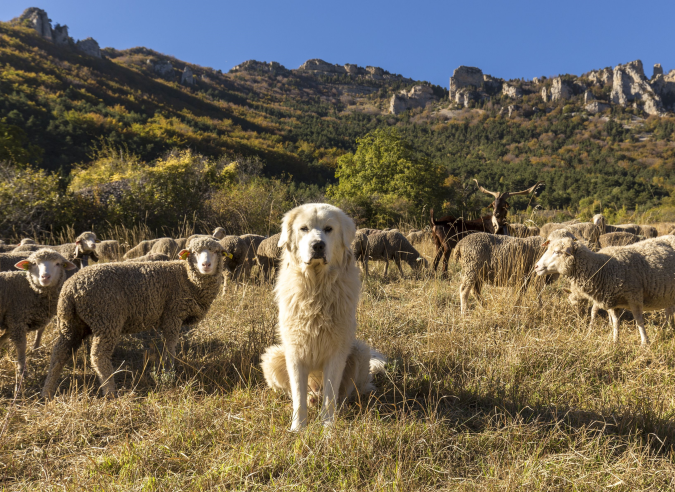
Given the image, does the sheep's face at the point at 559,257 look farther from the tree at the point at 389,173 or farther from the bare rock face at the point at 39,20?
the bare rock face at the point at 39,20

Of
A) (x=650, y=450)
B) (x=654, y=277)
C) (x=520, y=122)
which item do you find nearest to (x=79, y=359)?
(x=650, y=450)

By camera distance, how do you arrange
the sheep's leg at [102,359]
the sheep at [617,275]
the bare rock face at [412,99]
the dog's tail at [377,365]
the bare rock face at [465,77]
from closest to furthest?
1. the sheep's leg at [102,359]
2. the dog's tail at [377,365]
3. the sheep at [617,275]
4. the bare rock face at [412,99]
5. the bare rock face at [465,77]

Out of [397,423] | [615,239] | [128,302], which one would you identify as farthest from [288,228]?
[615,239]

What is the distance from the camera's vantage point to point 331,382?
271 cm

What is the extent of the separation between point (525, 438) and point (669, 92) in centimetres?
13329

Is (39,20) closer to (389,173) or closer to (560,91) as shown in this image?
(389,173)

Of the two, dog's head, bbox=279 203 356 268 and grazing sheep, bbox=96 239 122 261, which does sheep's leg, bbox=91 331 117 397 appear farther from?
grazing sheep, bbox=96 239 122 261

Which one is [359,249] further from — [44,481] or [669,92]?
[669,92]

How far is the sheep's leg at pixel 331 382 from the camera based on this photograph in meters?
2.64

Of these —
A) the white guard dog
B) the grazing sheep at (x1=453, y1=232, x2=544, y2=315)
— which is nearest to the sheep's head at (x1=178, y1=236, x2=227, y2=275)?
the white guard dog

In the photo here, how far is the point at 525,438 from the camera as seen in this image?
95.0 inches

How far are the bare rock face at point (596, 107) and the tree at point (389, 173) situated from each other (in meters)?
76.2

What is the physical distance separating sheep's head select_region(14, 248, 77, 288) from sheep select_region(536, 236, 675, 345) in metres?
5.45

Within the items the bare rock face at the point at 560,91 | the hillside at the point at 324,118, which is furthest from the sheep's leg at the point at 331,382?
the bare rock face at the point at 560,91
